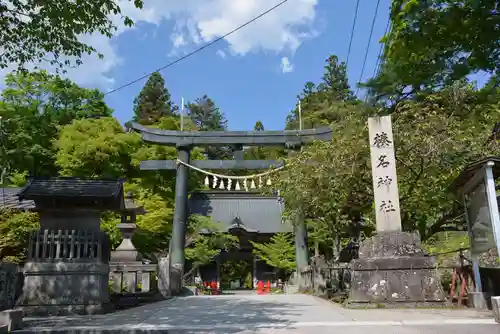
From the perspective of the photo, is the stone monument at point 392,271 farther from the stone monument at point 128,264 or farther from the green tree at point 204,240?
the green tree at point 204,240

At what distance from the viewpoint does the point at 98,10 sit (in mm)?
8531

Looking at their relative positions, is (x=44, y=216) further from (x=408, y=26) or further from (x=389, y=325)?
(x=408, y=26)

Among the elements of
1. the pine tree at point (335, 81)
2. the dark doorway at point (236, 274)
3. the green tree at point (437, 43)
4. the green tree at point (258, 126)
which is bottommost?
the dark doorway at point (236, 274)

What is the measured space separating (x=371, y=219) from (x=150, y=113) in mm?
40939

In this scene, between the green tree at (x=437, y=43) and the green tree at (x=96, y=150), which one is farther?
the green tree at (x=96, y=150)

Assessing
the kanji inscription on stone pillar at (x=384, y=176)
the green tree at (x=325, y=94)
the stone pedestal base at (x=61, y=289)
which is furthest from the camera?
the green tree at (x=325, y=94)

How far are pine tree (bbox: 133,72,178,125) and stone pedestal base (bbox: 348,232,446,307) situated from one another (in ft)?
146

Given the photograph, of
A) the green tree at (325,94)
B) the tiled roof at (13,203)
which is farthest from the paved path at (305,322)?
the green tree at (325,94)

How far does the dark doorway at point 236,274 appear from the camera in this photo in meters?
30.5

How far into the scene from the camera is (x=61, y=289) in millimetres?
9891

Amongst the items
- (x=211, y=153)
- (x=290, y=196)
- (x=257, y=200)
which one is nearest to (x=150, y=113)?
(x=211, y=153)

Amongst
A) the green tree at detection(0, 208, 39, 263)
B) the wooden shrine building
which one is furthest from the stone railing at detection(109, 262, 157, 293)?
the wooden shrine building

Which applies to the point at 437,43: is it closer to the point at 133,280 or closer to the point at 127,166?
the point at 133,280

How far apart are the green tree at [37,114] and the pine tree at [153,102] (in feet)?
64.4
